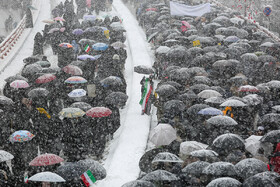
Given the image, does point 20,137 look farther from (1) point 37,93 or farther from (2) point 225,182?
(2) point 225,182

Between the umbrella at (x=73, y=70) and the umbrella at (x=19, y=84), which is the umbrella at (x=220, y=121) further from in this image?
the umbrella at (x=73, y=70)

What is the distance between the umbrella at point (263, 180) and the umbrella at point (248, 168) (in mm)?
596

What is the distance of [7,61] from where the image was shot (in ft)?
73.3

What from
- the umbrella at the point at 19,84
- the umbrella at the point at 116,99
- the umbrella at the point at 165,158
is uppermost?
the umbrella at the point at 165,158

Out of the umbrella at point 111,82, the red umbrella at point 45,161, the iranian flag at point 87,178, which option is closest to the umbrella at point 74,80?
the umbrella at point 111,82

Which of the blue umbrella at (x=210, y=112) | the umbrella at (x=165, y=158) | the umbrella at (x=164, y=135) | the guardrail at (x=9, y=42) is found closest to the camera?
the umbrella at (x=165, y=158)

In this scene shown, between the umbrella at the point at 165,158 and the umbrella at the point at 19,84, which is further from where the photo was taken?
the umbrella at the point at 19,84

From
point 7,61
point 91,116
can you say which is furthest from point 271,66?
point 7,61

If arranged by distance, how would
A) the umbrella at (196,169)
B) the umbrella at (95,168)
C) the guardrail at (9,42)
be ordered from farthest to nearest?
the guardrail at (9,42), the umbrella at (95,168), the umbrella at (196,169)

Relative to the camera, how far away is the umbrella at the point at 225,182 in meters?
7.23

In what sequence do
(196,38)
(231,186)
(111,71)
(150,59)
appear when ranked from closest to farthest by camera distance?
1. (231,186)
2. (111,71)
3. (196,38)
4. (150,59)

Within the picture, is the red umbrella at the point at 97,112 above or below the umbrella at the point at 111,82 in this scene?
above

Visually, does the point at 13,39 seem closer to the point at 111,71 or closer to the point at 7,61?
the point at 7,61

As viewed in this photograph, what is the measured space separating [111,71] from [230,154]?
7.39 m
